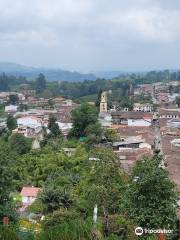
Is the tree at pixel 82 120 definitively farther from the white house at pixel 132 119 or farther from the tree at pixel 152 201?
the tree at pixel 152 201

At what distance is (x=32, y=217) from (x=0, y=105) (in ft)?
190

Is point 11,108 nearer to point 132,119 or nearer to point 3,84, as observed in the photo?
point 132,119

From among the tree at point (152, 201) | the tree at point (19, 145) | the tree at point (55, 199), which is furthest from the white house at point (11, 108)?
the tree at point (152, 201)

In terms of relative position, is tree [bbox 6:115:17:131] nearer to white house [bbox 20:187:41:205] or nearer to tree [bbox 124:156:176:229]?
white house [bbox 20:187:41:205]

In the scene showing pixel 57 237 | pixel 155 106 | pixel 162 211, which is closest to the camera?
pixel 57 237

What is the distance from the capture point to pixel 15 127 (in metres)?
47.5

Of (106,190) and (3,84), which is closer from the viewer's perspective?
(106,190)

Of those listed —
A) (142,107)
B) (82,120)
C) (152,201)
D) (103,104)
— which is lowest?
(142,107)

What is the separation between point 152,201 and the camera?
11914mm

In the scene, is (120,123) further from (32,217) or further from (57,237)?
(57,237)

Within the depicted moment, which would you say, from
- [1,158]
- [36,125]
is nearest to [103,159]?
[1,158]

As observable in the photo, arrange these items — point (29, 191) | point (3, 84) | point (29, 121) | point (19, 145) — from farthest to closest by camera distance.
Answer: point (3, 84) < point (29, 121) < point (19, 145) < point (29, 191)

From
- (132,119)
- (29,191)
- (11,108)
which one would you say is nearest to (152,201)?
(29,191)

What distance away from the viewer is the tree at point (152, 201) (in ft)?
38.4
